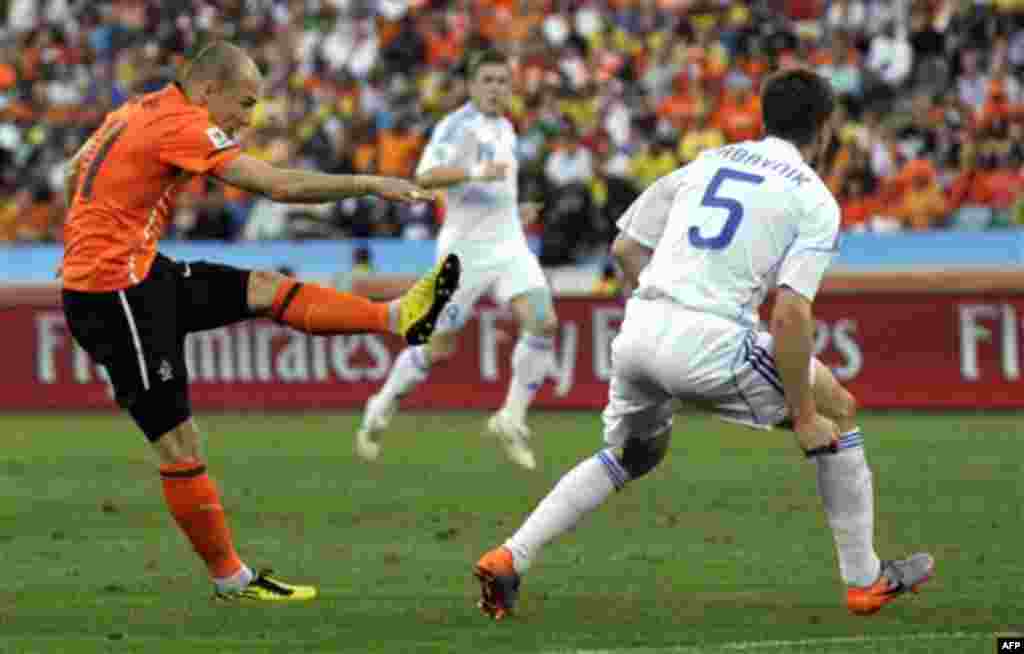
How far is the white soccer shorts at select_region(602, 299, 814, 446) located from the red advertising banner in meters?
11.8

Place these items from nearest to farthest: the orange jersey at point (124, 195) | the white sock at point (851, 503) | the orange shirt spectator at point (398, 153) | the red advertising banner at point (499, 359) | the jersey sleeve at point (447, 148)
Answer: the white sock at point (851, 503)
the orange jersey at point (124, 195)
the jersey sleeve at point (447, 148)
the red advertising banner at point (499, 359)
the orange shirt spectator at point (398, 153)

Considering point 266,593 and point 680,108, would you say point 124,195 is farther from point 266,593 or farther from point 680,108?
point 680,108

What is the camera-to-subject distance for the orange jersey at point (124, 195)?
9180 mm

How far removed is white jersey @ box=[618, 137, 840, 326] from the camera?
8.33m

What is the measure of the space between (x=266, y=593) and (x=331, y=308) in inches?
46.7

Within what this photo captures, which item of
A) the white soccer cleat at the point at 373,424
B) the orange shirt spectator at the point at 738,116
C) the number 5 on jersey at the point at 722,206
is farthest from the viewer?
the orange shirt spectator at the point at 738,116

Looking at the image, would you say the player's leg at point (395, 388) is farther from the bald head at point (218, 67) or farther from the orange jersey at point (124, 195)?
the bald head at point (218, 67)

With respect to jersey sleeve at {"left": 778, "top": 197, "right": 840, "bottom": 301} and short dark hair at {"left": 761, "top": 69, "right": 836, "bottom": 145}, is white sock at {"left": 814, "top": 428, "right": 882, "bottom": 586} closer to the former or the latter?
jersey sleeve at {"left": 778, "top": 197, "right": 840, "bottom": 301}

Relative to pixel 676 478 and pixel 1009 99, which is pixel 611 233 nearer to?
pixel 1009 99

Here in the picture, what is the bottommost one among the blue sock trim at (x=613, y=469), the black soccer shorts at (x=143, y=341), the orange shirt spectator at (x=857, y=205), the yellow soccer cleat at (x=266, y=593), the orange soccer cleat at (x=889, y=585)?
the orange shirt spectator at (x=857, y=205)

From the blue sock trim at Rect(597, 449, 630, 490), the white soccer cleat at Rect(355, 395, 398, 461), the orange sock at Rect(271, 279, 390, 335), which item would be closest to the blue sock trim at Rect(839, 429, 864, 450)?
the blue sock trim at Rect(597, 449, 630, 490)

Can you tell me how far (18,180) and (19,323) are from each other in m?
7.74

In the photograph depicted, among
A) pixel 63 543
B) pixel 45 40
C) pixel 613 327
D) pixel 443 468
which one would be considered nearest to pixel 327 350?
pixel 613 327

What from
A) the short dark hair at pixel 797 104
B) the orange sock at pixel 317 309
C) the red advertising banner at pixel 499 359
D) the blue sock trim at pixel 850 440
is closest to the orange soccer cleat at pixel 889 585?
the blue sock trim at pixel 850 440
